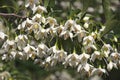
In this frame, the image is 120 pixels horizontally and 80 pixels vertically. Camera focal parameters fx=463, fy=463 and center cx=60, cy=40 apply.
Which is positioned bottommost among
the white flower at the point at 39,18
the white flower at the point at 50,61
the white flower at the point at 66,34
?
the white flower at the point at 50,61

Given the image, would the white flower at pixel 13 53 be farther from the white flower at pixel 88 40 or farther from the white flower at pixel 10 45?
the white flower at pixel 88 40

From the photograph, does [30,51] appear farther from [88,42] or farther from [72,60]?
[88,42]

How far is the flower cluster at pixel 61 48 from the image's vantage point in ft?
11.1

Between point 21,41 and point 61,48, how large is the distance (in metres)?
0.32

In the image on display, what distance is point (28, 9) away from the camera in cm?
363

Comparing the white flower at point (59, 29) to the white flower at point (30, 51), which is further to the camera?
the white flower at point (30, 51)

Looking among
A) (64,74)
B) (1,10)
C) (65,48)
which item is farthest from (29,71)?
(65,48)

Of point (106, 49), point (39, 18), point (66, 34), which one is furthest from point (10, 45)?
point (106, 49)

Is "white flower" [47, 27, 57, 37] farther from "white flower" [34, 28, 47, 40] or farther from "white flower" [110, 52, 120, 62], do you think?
"white flower" [110, 52, 120, 62]

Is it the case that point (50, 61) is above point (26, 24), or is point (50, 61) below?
below

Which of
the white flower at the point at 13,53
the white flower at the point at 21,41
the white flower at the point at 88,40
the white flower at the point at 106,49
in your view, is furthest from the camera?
the white flower at the point at 13,53

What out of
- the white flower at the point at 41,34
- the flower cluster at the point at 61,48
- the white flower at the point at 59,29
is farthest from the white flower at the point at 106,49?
the white flower at the point at 41,34

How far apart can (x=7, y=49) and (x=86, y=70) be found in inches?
26.1

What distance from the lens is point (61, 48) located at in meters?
3.54
